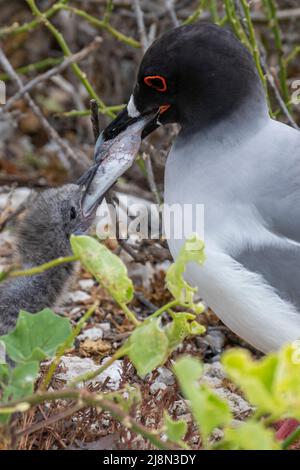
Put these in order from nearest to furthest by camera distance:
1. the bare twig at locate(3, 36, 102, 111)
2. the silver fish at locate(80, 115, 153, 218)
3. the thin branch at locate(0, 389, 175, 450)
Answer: the thin branch at locate(0, 389, 175, 450), the silver fish at locate(80, 115, 153, 218), the bare twig at locate(3, 36, 102, 111)

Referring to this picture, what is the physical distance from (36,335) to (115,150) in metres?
0.98

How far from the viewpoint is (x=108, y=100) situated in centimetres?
656

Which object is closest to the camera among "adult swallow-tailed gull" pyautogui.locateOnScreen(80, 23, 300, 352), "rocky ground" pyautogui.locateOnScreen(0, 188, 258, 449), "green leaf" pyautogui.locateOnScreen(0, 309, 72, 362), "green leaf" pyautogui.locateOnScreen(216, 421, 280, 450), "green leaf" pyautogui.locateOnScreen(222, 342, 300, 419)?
"green leaf" pyautogui.locateOnScreen(222, 342, 300, 419)

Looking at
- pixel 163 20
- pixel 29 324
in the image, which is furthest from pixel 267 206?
pixel 163 20

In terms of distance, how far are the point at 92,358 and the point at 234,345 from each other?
26.7 inches

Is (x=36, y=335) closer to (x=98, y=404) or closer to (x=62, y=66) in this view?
(x=98, y=404)

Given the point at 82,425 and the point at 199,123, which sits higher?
the point at 199,123

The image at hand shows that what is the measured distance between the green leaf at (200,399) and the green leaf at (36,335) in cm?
59

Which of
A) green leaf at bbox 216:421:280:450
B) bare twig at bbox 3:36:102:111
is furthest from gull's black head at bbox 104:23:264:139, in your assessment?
green leaf at bbox 216:421:280:450

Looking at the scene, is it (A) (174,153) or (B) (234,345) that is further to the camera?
(B) (234,345)

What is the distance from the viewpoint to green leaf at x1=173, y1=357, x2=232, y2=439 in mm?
2113

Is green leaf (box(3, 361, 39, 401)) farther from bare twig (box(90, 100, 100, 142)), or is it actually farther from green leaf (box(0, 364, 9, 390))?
bare twig (box(90, 100, 100, 142))

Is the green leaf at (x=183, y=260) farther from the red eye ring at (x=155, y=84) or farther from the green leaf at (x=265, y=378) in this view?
the red eye ring at (x=155, y=84)
